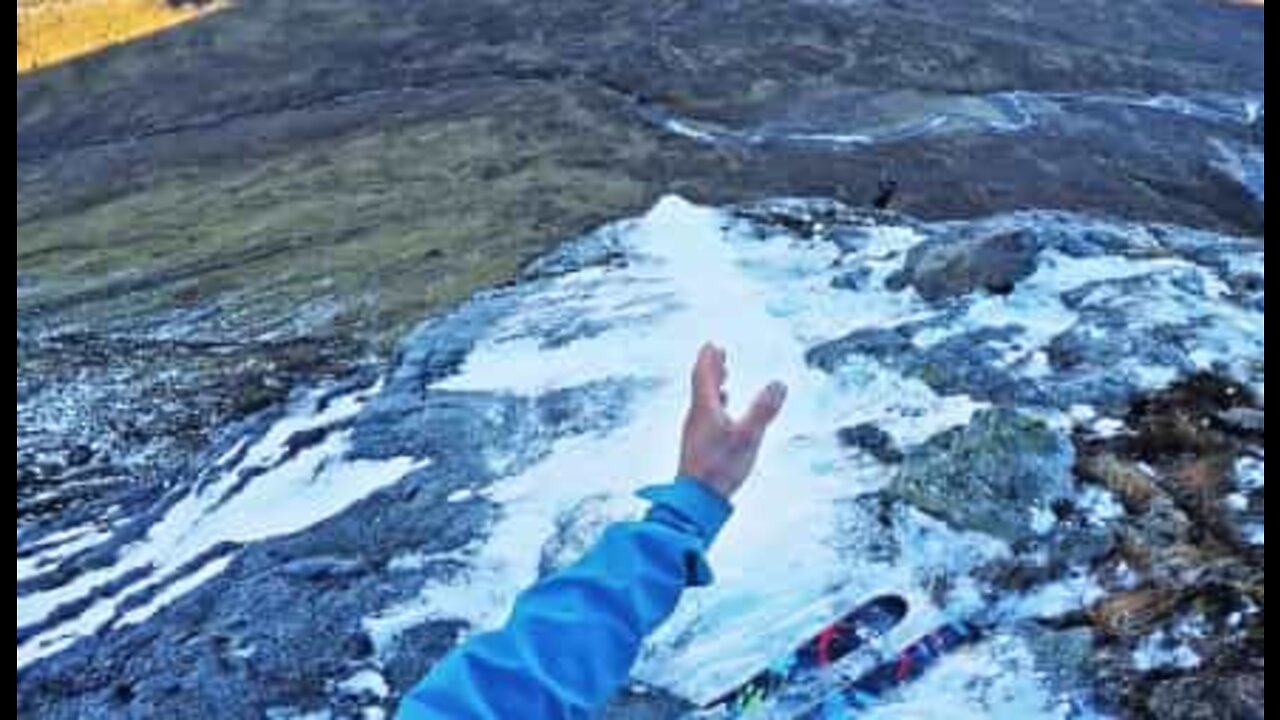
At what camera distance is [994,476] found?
16.4ft

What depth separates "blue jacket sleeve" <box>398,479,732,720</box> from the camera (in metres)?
1.37

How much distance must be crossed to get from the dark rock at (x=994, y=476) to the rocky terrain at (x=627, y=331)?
14 millimetres

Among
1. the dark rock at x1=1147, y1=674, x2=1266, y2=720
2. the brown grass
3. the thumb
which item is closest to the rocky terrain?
the dark rock at x1=1147, y1=674, x2=1266, y2=720

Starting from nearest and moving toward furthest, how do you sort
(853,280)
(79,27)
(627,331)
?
(627,331) → (853,280) → (79,27)

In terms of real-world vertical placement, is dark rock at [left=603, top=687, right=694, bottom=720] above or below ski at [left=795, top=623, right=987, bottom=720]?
below

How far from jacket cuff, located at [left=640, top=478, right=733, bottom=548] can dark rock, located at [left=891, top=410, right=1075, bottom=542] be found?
3.58 m

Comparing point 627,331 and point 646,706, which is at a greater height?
point 627,331

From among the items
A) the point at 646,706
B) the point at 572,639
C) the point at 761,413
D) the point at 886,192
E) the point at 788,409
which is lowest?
the point at 646,706

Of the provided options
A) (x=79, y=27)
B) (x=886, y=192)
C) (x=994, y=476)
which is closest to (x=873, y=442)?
(x=994, y=476)

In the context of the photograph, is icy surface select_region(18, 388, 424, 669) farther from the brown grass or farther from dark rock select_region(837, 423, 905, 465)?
the brown grass

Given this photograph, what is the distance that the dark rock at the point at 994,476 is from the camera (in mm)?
4941

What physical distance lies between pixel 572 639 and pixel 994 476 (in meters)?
3.81

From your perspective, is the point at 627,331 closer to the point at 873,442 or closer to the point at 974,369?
the point at 873,442

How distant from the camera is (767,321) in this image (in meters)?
6.24
